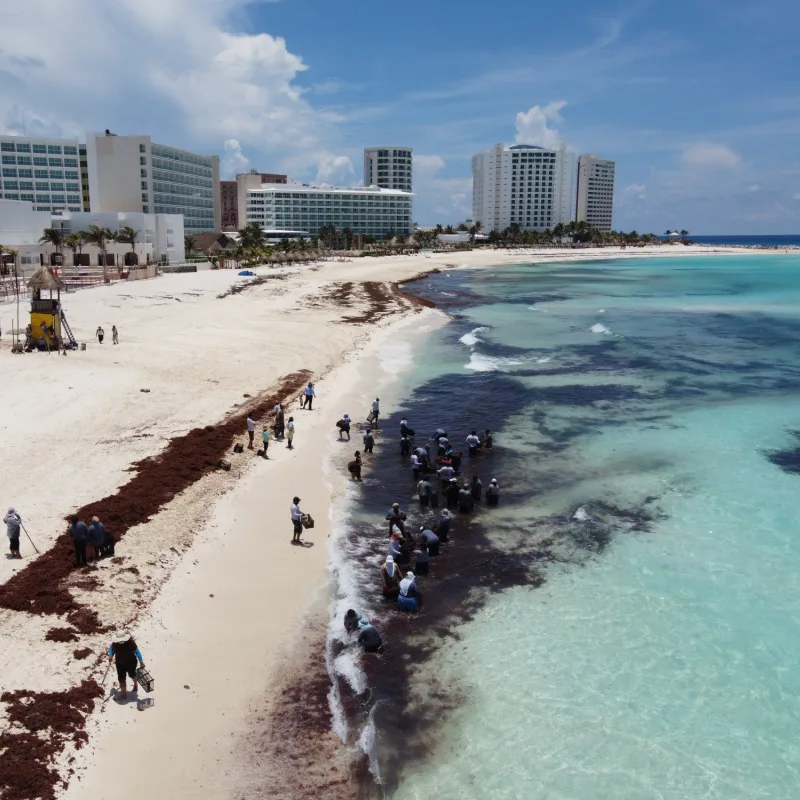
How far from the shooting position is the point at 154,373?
1273 inches

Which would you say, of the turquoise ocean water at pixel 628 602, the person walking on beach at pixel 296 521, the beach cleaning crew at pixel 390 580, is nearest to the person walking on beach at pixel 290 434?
the turquoise ocean water at pixel 628 602

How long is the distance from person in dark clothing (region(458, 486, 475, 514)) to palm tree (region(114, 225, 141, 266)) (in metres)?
64.3

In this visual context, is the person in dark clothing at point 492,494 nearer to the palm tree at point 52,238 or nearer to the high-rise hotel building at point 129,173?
the palm tree at point 52,238

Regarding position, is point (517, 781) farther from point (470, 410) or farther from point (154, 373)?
point (154, 373)

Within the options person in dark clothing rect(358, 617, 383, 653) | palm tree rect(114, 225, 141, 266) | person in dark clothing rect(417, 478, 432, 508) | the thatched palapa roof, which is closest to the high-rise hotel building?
palm tree rect(114, 225, 141, 266)

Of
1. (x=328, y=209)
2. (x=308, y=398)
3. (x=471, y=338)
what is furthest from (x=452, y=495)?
(x=328, y=209)

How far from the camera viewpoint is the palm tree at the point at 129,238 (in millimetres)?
74062

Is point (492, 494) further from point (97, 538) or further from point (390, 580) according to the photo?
point (97, 538)

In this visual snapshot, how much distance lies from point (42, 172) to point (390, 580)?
118016mm

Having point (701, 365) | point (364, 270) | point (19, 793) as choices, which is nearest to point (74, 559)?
point (19, 793)

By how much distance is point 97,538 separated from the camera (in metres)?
15.5

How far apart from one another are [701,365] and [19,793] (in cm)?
4334

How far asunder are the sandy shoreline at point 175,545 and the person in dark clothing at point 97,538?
0.39 metres

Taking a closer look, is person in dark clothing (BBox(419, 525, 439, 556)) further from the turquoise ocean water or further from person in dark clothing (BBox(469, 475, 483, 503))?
person in dark clothing (BBox(469, 475, 483, 503))
